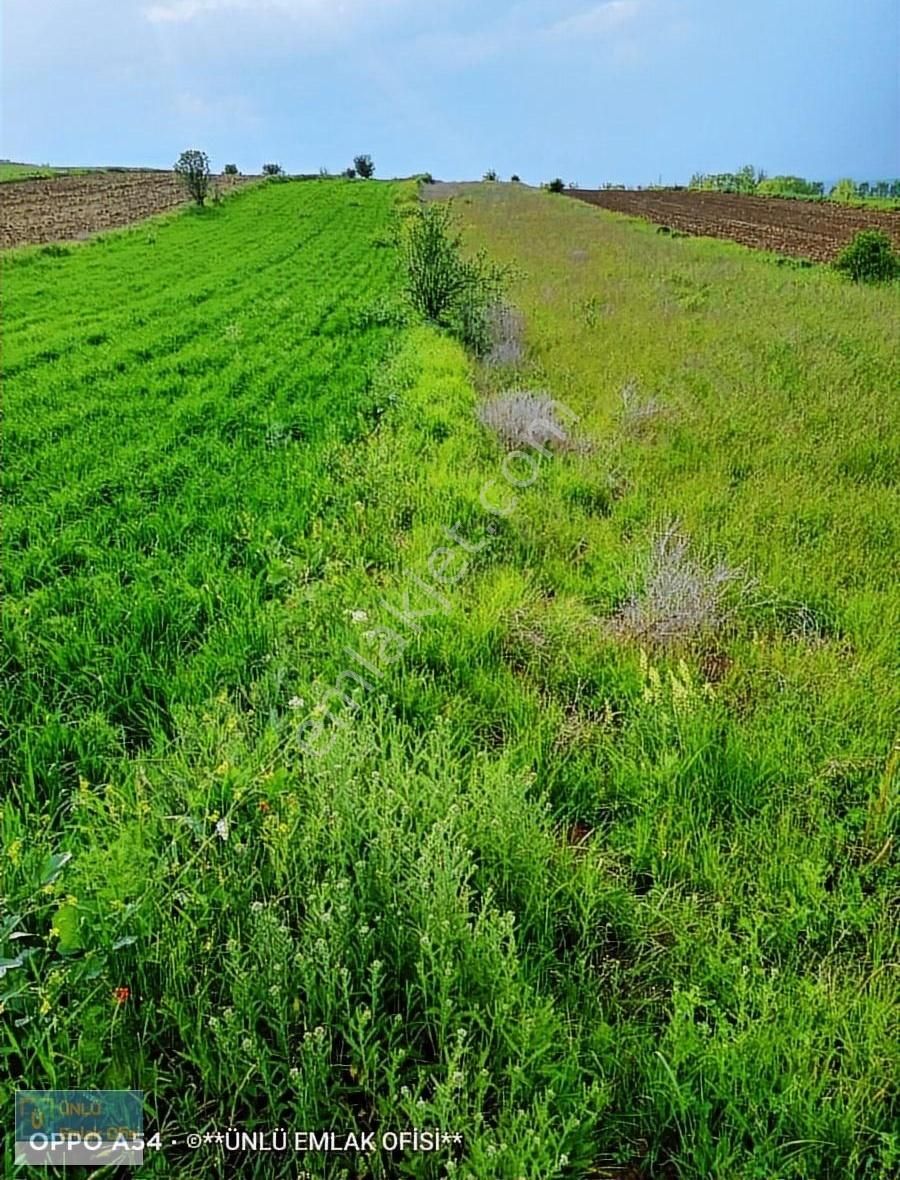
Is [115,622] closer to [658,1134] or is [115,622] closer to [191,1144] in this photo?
[191,1144]

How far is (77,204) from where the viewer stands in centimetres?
2728

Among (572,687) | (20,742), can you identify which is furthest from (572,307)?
(20,742)

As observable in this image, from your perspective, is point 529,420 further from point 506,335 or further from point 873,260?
point 873,260

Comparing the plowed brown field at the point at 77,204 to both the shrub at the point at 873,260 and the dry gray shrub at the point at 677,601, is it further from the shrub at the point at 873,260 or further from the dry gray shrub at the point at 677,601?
the dry gray shrub at the point at 677,601

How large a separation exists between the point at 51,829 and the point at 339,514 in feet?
9.11

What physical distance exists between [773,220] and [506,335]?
26801mm

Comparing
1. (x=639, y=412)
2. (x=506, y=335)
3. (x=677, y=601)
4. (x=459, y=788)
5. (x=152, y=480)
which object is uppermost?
(x=506, y=335)

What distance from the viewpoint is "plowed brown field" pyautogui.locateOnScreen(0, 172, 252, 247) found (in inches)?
791

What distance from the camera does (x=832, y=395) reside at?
21.6ft

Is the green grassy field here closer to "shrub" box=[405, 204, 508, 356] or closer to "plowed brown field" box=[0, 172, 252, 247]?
"shrub" box=[405, 204, 508, 356]

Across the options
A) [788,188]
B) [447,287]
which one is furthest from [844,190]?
[447,287]

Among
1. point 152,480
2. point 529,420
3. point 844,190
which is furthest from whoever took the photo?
point 844,190

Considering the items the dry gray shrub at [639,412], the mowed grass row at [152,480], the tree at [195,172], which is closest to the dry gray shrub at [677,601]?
the mowed grass row at [152,480]

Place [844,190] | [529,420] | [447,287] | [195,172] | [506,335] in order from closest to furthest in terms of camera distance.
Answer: [529,420] < [506,335] < [447,287] < [195,172] < [844,190]
